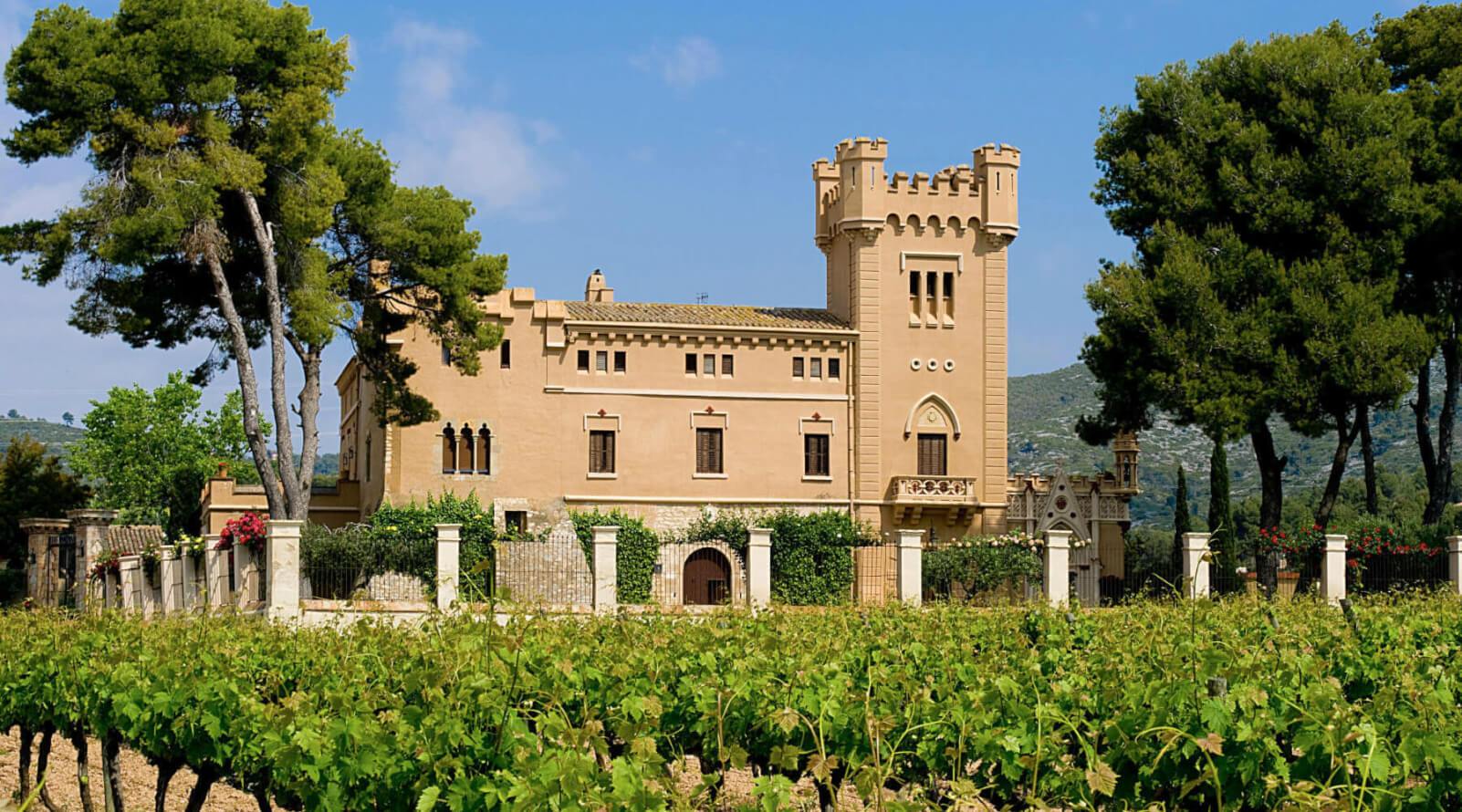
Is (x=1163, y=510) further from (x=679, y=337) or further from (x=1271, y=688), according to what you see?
(x=1271, y=688)

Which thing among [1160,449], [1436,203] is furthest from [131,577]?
[1160,449]

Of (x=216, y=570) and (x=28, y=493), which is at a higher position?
(x=28, y=493)

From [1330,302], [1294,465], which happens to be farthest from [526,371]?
[1294,465]

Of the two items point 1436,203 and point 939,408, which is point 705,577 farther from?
point 1436,203

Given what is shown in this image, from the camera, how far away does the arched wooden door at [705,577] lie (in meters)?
34.8

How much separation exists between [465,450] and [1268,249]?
58.3 ft

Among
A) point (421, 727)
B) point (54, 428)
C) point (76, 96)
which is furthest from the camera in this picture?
point (54, 428)

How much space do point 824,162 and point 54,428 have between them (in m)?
142

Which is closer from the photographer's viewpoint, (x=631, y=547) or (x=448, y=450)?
(x=631, y=547)

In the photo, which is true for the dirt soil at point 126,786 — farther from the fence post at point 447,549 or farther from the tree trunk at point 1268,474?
the tree trunk at point 1268,474

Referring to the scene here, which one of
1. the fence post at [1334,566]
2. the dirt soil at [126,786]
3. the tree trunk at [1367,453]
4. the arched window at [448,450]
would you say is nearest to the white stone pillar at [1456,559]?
the fence post at [1334,566]

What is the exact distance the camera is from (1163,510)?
319 ft

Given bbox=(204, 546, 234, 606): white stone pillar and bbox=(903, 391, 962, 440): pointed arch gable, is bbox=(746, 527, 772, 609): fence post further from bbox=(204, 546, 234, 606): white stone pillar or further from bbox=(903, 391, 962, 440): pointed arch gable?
bbox=(903, 391, 962, 440): pointed arch gable

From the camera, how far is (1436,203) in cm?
3161
